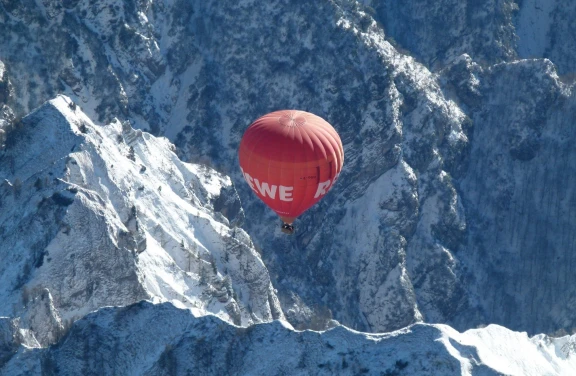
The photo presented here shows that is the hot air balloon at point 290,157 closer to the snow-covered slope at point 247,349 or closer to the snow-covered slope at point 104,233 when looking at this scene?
the snow-covered slope at point 104,233

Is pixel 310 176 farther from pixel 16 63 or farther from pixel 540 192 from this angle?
pixel 540 192

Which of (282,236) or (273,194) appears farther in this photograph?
(282,236)

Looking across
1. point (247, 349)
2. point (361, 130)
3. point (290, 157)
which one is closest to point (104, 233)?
point (290, 157)

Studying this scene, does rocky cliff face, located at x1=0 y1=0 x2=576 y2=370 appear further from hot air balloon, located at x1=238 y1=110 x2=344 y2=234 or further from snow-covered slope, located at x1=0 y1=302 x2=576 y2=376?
snow-covered slope, located at x1=0 y1=302 x2=576 y2=376

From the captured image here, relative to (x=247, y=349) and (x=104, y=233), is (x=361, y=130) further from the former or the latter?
(x=247, y=349)

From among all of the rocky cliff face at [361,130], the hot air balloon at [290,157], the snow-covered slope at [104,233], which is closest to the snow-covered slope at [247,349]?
the snow-covered slope at [104,233]

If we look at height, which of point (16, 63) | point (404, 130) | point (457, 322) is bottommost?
point (457, 322)

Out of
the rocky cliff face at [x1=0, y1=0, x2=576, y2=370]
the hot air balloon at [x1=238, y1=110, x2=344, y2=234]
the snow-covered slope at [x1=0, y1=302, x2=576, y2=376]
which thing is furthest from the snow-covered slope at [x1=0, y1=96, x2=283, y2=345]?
the hot air balloon at [x1=238, y1=110, x2=344, y2=234]

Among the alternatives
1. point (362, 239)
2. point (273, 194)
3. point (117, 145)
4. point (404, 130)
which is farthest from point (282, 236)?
point (273, 194)
